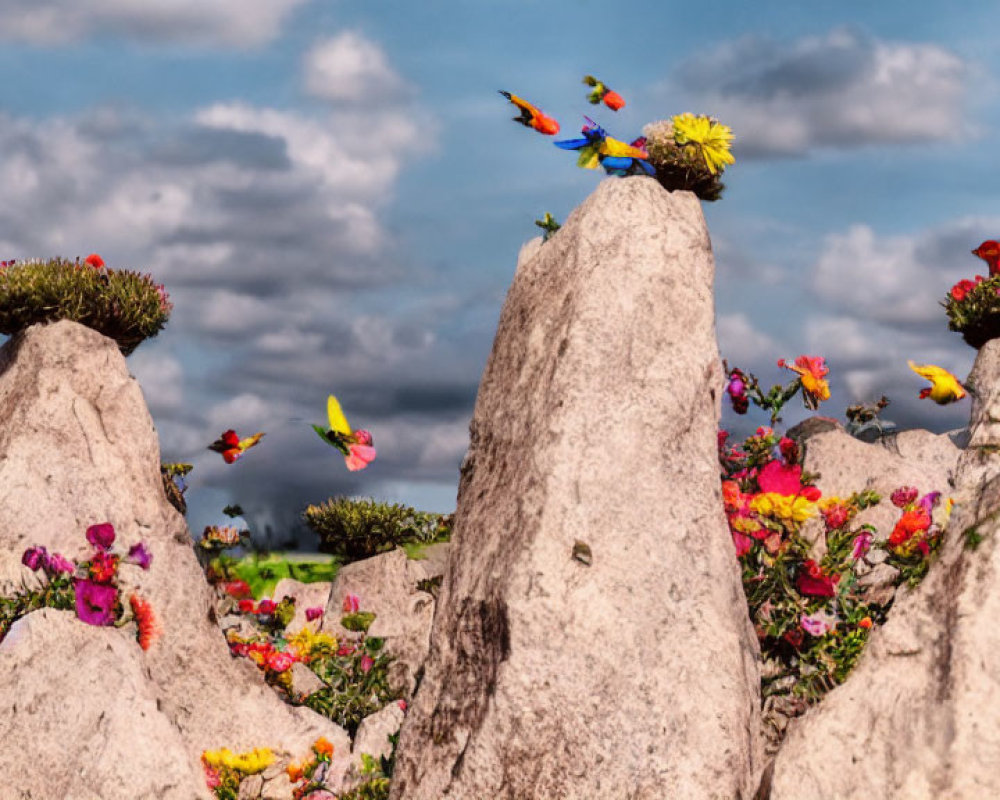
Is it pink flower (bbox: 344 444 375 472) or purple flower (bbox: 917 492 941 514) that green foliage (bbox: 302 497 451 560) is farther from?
purple flower (bbox: 917 492 941 514)

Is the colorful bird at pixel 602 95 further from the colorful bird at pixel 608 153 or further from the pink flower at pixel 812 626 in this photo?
the pink flower at pixel 812 626

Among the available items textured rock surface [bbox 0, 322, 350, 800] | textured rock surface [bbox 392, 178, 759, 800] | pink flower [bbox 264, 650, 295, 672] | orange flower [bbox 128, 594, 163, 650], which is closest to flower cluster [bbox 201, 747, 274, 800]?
textured rock surface [bbox 0, 322, 350, 800]

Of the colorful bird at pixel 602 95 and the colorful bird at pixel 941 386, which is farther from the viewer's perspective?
the colorful bird at pixel 941 386

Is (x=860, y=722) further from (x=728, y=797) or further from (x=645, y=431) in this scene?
(x=645, y=431)

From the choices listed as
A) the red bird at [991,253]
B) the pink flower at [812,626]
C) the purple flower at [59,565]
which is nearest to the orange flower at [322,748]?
the purple flower at [59,565]

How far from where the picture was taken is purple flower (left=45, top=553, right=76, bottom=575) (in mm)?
10016

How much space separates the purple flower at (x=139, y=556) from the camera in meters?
10.0

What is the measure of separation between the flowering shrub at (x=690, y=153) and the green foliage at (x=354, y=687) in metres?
5.43

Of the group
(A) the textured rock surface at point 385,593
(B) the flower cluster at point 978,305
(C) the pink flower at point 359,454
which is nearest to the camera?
(C) the pink flower at point 359,454

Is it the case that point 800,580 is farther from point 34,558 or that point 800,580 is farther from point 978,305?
point 978,305

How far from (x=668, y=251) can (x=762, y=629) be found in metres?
2.76

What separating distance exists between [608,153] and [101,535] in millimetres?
5236

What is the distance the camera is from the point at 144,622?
32.7ft

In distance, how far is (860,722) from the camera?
5.60 meters
